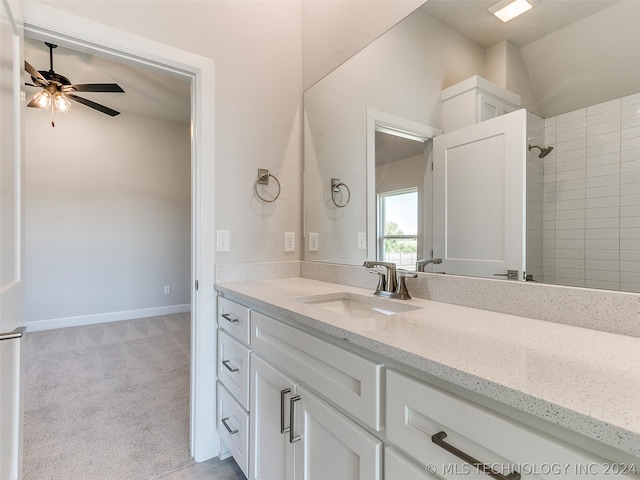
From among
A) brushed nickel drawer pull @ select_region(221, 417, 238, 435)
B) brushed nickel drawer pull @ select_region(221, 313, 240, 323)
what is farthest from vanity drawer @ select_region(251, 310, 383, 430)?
brushed nickel drawer pull @ select_region(221, 417, 238, 435)

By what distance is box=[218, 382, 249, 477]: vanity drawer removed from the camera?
131 cm

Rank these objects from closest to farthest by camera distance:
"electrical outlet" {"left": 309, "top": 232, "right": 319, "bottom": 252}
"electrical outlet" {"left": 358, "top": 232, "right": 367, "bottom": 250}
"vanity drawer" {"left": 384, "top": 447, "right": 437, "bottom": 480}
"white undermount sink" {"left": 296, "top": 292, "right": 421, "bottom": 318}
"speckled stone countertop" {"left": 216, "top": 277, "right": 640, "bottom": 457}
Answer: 1. "speckled stone countertop" {"left": 216, "top": 277, "right": 640, "bottom": 457}
2. "vanity drawer" {"left": 384, "top": 447, "right": 437, "bottom": 480}
3. "white undermount sink" {"left": 296, "top": 292, "right": 421, "bottom": 318}
4. "electrical outlet" {"left": 358, "top": 232, "right": 367, "bottom": 250}
5. "electrical outlet" {"left": 309, "top": 232, "right": 319, "bottom": 252}

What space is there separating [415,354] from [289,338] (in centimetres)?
51

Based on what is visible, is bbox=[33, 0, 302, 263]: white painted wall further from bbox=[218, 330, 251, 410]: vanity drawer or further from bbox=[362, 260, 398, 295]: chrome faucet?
bbox=[362, 260, 398, 295]: chrome faucet

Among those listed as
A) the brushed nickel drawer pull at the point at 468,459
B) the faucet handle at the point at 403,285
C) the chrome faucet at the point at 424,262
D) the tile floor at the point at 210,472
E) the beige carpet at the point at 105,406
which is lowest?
the tile floor at the point at 210,472

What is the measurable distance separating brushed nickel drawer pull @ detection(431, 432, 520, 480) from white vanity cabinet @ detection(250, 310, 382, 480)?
0.15 m

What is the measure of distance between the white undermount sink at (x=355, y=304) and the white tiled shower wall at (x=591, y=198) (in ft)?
1.67

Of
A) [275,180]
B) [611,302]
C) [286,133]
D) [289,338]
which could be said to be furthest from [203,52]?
[611,302]

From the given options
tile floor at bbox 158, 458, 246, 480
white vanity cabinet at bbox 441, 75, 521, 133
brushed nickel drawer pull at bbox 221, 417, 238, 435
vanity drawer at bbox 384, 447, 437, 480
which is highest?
white vanity cabinet at bbox 441, 75, 521, 133

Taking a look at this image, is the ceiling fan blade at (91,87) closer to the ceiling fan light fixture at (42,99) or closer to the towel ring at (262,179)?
the ceiling fan light fixture at (42,99)

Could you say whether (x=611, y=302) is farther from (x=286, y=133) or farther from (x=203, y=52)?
(x=203, y=52)

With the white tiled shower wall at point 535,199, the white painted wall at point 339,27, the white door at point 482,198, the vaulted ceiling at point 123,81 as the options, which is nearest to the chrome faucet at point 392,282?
the white door at point 482,198

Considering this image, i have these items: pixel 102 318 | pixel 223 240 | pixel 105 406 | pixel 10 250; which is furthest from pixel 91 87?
pixel 102 318

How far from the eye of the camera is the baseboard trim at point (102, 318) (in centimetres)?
371
